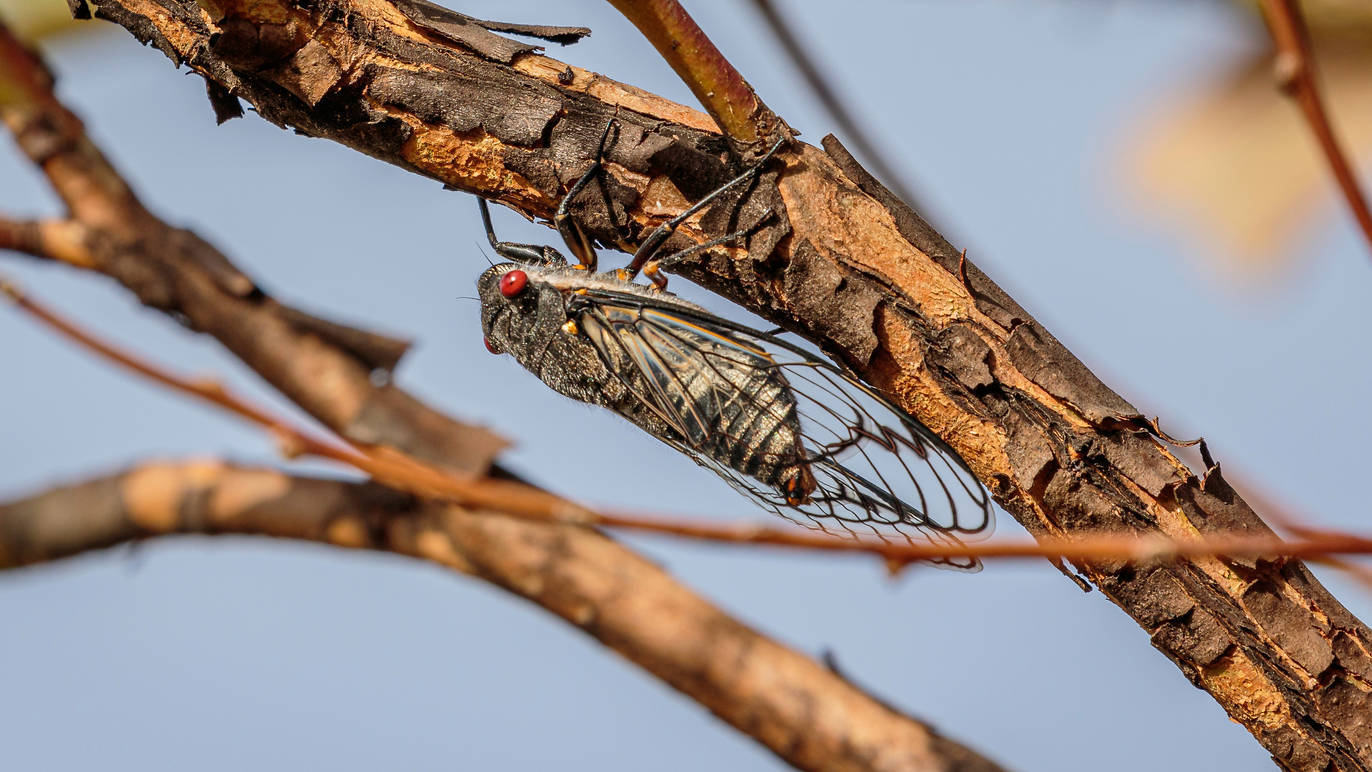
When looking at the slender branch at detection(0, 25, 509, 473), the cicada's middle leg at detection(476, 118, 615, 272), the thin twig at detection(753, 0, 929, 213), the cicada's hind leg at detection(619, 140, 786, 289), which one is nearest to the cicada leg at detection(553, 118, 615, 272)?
the cicada's middle leg at detection(476, 118, 615, 272)

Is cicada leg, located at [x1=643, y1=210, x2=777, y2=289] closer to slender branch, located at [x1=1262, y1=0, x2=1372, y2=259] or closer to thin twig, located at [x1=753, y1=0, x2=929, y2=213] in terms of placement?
thin twig, located at [x1=753, y1=0, x2=929, y2=213]

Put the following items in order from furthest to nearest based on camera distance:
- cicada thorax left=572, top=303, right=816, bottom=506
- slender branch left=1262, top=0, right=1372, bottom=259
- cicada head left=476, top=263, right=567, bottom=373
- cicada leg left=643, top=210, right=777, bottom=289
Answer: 1. cicada head left=476, top=263, right=567, bottom=373
2. cicada thorax left=572, top=303, right=816, bottom=506
3. cicada leg left=643, top=210, right=777, bottom=289
4. slender branch left=1262, top=0, right=1372, bottom=259

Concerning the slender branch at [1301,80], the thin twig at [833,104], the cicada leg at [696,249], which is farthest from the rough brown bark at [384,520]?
the cicada leg at [696,249]

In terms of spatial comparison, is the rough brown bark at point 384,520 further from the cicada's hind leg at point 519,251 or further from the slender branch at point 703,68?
the cicada's hind leg at point 519,251

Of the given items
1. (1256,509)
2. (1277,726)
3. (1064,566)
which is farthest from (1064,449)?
(1277,726)

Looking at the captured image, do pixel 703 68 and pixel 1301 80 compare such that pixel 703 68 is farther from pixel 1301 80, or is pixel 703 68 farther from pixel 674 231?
pixel 1301 80

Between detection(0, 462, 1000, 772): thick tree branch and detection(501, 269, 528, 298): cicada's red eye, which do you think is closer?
detection(0, 462, 1000, 772): thick tree branch

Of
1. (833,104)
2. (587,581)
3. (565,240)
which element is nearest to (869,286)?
(833,104)
